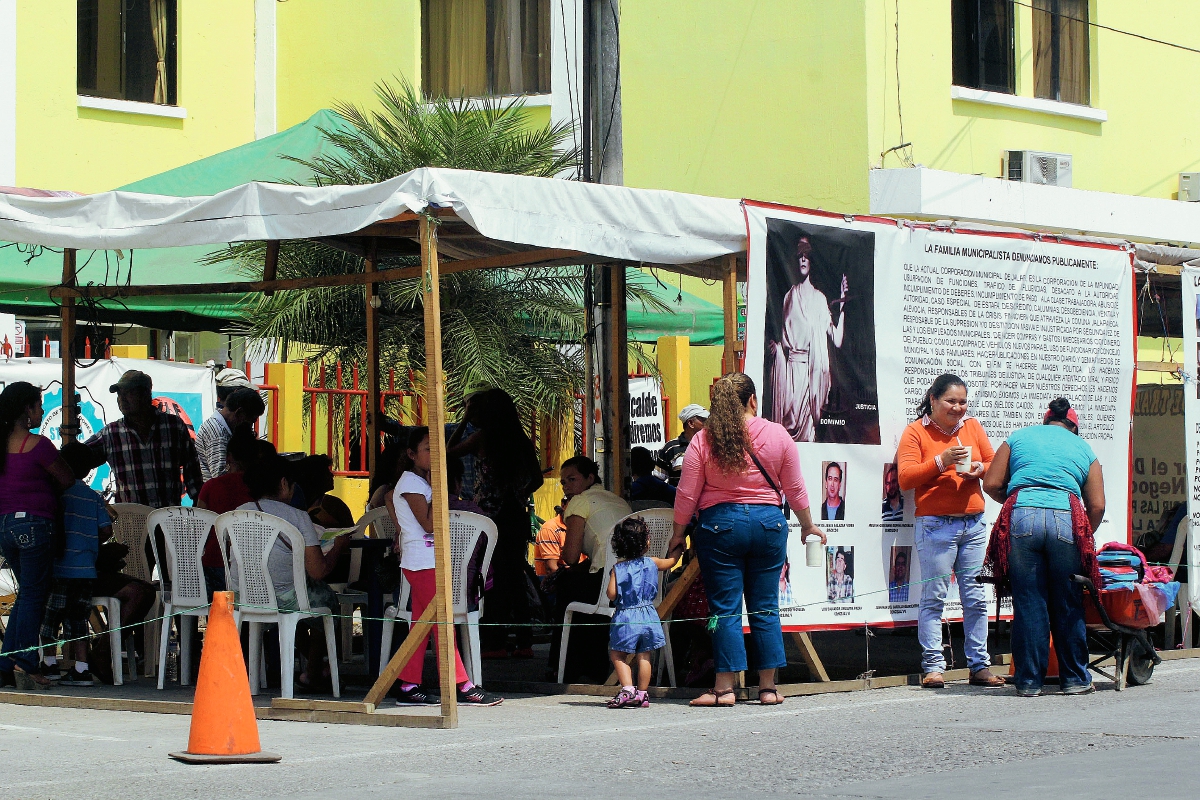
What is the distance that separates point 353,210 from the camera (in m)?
7.74

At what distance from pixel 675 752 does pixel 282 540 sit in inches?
105

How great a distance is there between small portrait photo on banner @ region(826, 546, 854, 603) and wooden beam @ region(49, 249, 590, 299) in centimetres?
227

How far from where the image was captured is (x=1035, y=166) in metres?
16.9

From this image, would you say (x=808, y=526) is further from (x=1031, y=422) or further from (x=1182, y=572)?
(x=1182, y=572)

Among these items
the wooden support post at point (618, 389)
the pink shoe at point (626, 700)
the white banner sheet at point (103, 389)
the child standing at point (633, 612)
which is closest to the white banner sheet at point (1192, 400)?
the wooden support post at point (618, 389)

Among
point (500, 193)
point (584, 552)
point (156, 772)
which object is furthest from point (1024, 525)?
point (156, 772)

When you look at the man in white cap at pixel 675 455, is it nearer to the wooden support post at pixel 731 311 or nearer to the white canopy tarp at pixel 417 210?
the wooden support post at pixel 731 311

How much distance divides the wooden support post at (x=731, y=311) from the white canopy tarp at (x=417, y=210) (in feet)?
0.66

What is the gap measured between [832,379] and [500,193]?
7.88 ft

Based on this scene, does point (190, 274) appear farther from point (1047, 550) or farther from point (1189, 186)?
point (1189, 186)

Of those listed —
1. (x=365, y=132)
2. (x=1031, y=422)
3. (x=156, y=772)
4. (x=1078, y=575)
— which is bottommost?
(x=156, y=772)

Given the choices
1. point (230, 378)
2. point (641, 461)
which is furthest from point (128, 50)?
point (641, 461)

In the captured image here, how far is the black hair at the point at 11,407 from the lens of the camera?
29.7 feet

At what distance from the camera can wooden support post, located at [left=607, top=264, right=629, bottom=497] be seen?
430 inches
